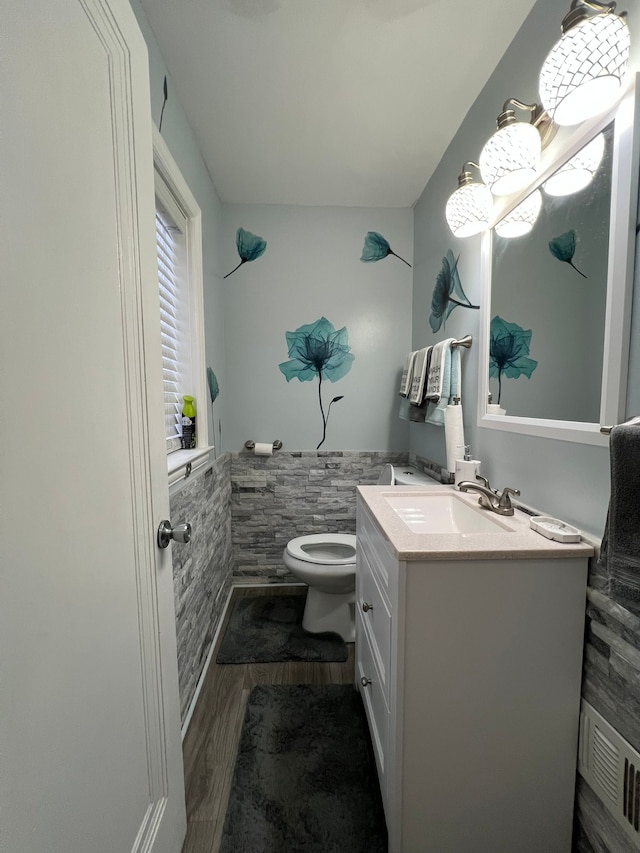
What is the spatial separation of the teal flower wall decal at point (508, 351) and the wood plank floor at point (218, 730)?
1445 mm

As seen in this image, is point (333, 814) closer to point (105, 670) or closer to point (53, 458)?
point (105, 670)

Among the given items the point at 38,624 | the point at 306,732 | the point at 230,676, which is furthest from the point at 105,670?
the point at 230,676

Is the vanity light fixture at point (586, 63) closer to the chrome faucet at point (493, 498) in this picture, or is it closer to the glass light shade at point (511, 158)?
the glass light shade at point (511, 158)

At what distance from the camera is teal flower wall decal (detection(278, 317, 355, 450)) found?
2.20 metres

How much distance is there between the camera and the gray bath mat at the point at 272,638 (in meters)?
1.65

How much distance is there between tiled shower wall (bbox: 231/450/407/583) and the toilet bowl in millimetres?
303

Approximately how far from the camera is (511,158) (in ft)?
3.30

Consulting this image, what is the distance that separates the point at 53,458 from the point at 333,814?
1.29 metres

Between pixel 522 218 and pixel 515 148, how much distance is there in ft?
0.65

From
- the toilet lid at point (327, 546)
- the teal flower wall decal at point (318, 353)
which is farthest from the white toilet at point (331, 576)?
the teal flower wall decal at point (318, 353)

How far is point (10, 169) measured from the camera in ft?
1.30

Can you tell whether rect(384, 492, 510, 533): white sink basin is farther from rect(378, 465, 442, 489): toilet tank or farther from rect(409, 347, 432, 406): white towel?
rect(409, 347, 432, 406): white towel

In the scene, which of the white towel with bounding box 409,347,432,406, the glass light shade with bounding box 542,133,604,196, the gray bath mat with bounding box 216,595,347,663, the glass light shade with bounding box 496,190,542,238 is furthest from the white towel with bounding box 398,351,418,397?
the gray bath mat with bounding box 216,595,347,663

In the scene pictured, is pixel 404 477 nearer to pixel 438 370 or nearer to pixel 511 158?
pixel 438 370
